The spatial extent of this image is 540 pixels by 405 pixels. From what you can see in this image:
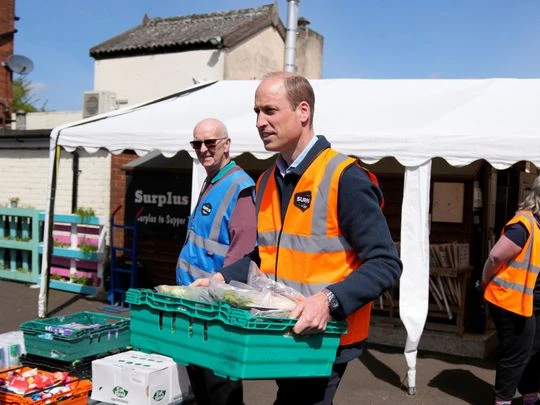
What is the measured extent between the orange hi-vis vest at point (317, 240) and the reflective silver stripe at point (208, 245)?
3.70 ft

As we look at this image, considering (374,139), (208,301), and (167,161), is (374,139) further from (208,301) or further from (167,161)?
(167,161)

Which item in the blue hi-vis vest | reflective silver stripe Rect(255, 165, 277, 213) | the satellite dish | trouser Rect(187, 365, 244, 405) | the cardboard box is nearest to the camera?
reflective silver stripe Rect(255, 165, 277, 213)

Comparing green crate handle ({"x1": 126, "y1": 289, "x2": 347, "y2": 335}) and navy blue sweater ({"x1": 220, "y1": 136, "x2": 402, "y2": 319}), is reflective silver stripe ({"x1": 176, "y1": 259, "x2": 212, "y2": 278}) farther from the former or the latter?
navy blue sweater ({"x1": 220, "y1": 136, "x2": 402, "y2": 319})

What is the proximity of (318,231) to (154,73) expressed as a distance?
615 inches

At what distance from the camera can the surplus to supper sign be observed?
8.98 metres

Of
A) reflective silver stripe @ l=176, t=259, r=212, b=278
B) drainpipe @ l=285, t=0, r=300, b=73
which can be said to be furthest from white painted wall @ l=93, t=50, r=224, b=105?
reflective silver stripe @ l=176, t=259, r=212, b=278

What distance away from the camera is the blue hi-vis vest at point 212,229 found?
339cm

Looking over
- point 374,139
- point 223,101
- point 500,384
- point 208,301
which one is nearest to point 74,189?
point 223,101

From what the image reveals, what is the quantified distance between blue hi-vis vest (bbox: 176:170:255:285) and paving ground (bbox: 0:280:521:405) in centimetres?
207

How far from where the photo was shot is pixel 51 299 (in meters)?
9.09

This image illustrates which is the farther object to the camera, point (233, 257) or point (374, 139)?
point (374, 139)

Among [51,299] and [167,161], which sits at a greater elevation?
[167,161]

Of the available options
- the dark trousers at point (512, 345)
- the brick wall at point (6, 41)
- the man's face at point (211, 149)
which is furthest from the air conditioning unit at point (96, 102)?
the dark trousers at point (512, 345)

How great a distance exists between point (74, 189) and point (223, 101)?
4.20 metres
